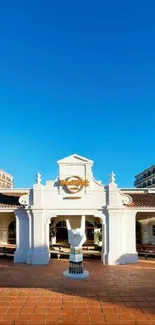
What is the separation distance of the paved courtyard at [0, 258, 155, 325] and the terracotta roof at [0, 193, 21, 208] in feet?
14.0

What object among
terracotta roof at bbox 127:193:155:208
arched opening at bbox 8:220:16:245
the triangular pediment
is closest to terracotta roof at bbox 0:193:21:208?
arched opening at bbox 8:220:16:245

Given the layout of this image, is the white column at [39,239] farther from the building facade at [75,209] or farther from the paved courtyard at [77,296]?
the paved courtyard at [77,296]

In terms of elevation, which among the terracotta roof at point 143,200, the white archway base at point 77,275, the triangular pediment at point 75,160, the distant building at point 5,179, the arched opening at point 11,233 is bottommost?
the white archway base at point 77,275

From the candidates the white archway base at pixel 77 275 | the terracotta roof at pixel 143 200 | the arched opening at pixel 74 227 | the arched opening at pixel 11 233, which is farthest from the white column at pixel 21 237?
the terracotta roof at pixel 143 200

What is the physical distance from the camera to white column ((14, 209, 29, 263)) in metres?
18.2

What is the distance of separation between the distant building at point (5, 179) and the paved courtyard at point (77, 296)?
6612cm

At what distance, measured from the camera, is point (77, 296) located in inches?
440

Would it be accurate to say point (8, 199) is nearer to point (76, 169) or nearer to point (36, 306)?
point (76, 169)

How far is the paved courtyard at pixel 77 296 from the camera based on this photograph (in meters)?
9.14

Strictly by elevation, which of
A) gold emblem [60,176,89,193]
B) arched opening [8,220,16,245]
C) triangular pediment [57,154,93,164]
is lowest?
arched opening [8,220,16,245]

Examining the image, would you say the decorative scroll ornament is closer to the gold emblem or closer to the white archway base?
the gold emblem

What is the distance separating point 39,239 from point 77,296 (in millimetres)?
7086

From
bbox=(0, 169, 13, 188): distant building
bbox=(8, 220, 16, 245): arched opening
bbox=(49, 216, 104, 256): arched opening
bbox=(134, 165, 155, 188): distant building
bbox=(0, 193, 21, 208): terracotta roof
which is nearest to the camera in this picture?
bbox=(0, 193, 21, 208): terracotta roof

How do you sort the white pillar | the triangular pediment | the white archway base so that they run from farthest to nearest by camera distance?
the triangular pediment < the white pillar < the white archway base
